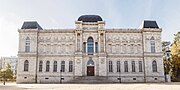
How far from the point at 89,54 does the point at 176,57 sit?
18.9 m

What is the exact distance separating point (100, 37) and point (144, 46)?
955 centimetres


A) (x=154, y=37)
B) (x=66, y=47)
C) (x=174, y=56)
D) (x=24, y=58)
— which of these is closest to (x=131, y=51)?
(x=154, y=37)

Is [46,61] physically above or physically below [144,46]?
below

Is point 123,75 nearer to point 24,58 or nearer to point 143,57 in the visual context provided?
point 143,57

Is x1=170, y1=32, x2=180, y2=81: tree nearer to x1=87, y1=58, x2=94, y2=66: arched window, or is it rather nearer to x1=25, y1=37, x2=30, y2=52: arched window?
x1=87, y1=58, x2=94, y2=66: arched window

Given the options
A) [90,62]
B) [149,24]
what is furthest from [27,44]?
[149,24]

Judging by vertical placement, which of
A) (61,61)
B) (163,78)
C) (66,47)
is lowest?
(163,78)

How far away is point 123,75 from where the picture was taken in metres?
48.9

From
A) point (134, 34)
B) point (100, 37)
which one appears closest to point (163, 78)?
point (134, 34)

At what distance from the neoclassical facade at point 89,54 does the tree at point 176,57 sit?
391 centimetres

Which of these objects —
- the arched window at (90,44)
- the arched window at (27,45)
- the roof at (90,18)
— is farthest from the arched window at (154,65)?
the arched window at (27,45)

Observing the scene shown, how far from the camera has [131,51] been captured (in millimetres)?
49594

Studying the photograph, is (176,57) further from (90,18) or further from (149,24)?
(90,18)

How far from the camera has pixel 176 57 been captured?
50.3 meters
